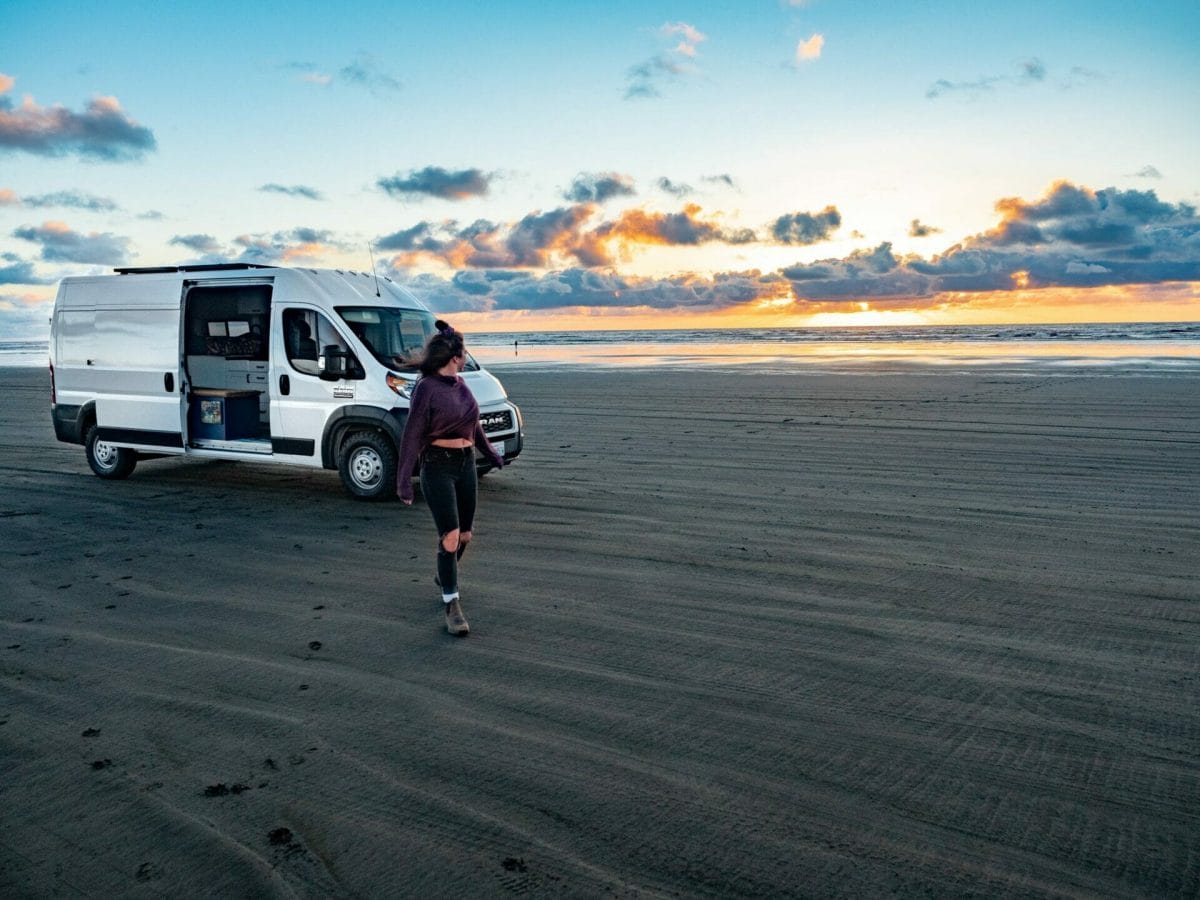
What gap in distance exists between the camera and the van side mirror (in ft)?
34.0

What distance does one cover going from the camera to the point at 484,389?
10.6 meters

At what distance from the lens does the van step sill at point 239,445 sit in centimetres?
1100

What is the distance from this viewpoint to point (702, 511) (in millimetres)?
9391

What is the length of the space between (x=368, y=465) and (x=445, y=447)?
188 inches

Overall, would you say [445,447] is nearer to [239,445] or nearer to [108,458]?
[239,445]

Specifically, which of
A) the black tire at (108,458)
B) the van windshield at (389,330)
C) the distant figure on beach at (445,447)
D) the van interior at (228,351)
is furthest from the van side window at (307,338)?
the distant figure on beach at (445,447)

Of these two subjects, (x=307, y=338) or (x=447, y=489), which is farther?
(x=307, y=338)

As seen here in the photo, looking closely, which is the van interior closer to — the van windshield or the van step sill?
the van step sill

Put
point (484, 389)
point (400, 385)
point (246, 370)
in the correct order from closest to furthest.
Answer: point (400, 385), point (484, 389), point (246, 370)

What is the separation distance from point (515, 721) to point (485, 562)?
3.14m

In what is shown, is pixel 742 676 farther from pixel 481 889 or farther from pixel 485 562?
pixel 485 562

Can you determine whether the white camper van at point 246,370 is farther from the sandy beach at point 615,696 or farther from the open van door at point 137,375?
the sandy beach at point 615,696

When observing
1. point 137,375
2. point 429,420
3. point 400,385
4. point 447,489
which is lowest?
point 447,489

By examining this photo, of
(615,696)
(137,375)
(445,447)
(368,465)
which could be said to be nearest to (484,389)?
(368,465)
